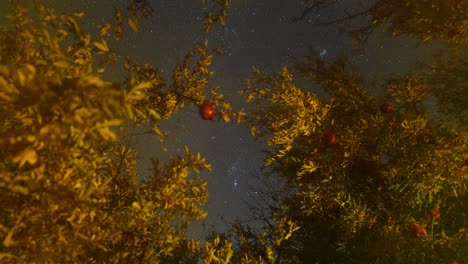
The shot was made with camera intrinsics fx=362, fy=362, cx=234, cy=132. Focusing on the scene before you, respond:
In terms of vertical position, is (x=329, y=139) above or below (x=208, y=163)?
above

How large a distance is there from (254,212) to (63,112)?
10.2m

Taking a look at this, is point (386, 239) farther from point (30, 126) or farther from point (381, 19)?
point (30, 126)

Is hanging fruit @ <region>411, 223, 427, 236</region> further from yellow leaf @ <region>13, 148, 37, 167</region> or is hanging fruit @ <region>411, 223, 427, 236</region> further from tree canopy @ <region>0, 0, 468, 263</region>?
yellow leaf @ <region>13, 148, 37, 167</region>

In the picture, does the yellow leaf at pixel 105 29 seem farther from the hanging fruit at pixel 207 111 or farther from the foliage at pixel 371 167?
the foliage at pixel 371 167

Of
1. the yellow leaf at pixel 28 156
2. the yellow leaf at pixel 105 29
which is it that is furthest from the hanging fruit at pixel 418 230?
the yellow leaf at pixel 28 156

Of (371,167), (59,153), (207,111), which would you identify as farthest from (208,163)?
(371,167)

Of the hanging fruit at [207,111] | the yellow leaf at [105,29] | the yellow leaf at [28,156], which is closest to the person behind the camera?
the yellow leaf at [28,156]

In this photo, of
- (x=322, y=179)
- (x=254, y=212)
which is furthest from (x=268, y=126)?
(x=254, y=212)

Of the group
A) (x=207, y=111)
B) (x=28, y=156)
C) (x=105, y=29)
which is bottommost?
(x=28, y=156)

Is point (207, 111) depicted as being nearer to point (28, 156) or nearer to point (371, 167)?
point (28, 156)

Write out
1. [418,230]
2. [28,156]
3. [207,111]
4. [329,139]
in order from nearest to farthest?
[28,156] → [207,111] → [418,230] → [329,139]

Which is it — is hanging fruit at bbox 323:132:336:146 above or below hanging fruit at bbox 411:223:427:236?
above

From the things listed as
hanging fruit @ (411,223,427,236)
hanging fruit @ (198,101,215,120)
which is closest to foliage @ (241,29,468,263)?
hanging fruit @ (411,223,427,236)

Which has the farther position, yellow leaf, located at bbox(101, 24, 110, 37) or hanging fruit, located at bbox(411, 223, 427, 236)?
hanging fruit, located at bbox(411, 223, 427, 236)
